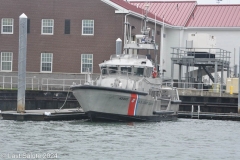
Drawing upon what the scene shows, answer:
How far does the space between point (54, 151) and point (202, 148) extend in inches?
242

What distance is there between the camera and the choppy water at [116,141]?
2702 cm

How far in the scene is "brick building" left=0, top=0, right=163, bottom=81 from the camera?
184 ft

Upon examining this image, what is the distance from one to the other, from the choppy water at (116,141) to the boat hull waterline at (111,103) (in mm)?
787

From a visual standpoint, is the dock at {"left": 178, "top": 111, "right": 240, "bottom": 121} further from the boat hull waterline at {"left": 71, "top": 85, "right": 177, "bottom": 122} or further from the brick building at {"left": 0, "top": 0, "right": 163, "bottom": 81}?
the brick building at {"left": 0, "top": 0, "right": 163, "bottom": 81}

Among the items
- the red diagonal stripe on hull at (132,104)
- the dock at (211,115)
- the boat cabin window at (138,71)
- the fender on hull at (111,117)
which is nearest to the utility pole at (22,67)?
the fender on hull at (111,117)

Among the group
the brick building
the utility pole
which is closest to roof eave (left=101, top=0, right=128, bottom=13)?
the brick building

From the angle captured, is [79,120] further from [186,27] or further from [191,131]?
[186,27]

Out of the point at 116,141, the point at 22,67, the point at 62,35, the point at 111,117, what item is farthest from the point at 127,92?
the point at 62,35

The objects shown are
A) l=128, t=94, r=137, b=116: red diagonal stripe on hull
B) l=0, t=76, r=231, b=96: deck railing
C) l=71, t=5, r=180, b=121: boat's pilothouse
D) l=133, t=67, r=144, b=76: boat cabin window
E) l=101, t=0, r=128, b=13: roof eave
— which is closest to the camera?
l=71, t=5, r=180, b=121: boat's pilothouse

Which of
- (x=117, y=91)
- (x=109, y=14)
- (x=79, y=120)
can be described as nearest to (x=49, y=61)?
(x=109, y=14)

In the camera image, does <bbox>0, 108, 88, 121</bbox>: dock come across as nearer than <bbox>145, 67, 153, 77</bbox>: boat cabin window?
Yes

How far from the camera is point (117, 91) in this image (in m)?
37.8

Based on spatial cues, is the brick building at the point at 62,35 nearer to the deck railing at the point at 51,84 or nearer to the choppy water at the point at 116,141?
the deck railing at the point at 51,84

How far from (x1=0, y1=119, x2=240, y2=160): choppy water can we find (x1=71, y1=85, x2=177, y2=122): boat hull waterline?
0.79 metres
